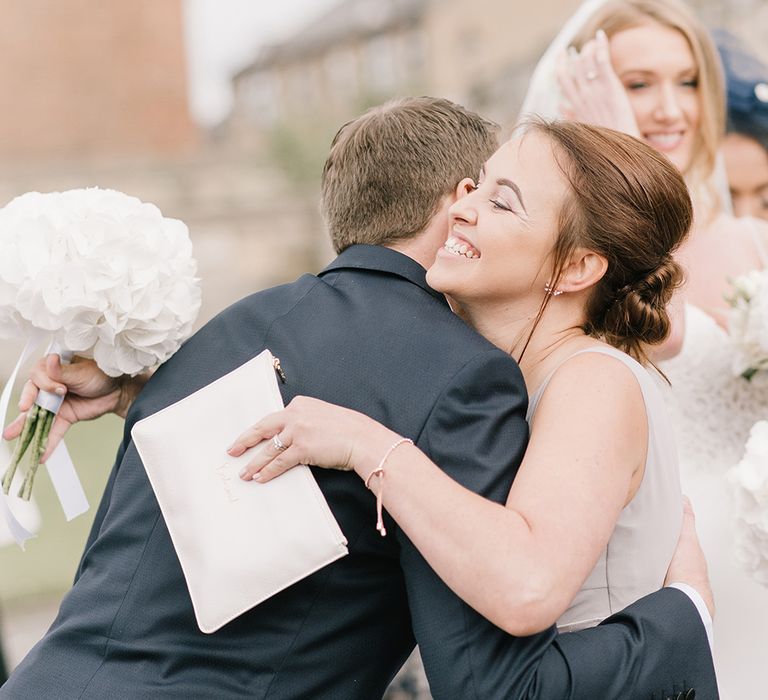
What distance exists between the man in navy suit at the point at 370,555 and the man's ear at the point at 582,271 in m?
0.30

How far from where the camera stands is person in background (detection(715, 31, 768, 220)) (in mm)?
4637

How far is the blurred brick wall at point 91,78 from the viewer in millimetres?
27938

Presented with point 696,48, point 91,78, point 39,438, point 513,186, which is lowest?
point 39,438

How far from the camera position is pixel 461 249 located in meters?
2.30

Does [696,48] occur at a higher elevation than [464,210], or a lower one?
higher

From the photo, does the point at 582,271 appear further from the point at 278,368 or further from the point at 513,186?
the point at 278,368

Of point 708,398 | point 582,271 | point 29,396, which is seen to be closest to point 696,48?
point 708,398

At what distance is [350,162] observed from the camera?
7.84 feet

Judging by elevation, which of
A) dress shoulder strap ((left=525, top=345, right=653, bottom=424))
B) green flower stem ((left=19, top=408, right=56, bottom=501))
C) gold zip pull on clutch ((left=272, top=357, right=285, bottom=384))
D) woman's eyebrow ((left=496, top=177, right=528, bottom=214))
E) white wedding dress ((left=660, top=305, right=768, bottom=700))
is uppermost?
woman's eyebrow ((left=496, top=177, right=528, bottom=214))

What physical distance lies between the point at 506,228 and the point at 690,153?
6.28 ft

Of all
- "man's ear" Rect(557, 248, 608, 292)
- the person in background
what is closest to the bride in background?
the person in background

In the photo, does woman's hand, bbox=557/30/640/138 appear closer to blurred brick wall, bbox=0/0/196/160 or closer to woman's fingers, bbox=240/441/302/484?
woman's fingers, bbox=240/441/302/484

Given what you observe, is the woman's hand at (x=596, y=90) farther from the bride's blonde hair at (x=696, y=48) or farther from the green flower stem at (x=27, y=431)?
the green flower stem at (x=27, y=431)

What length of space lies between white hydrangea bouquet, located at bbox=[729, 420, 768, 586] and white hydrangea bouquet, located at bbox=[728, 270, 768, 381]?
646mm
